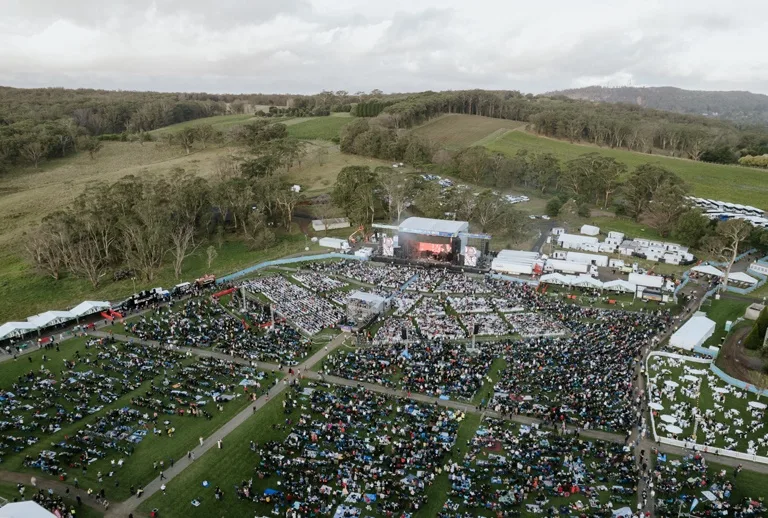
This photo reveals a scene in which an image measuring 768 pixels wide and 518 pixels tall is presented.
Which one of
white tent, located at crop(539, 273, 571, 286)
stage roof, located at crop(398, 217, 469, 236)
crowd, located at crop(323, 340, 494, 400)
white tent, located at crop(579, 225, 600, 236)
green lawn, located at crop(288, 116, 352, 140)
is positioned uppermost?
green lawn, located at crop(288, 116, 352, 140)

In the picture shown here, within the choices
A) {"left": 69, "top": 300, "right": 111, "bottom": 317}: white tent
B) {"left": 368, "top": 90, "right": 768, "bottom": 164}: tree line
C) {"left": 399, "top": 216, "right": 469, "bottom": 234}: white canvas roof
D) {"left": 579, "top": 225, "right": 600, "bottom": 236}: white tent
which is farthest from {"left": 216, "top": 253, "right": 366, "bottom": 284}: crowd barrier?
{"left": 368, "top": 90, "right": 768, "bottom": 164}: tree line

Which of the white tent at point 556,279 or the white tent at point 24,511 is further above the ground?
the white tent at point 556,279

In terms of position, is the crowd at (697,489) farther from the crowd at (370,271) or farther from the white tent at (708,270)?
the white tent at (708,270)

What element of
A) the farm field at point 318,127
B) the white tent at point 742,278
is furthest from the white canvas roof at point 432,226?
the farm field at point 318,127

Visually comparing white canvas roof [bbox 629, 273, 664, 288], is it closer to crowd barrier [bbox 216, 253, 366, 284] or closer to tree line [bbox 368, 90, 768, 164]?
crowd barrier [bbox 216, 253, 366, 284]

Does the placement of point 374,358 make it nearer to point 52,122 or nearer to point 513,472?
point 513,472

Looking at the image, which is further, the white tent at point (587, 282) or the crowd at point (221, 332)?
the white tent at point (587, 282)

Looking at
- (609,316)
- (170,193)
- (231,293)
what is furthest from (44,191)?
(609,316)
